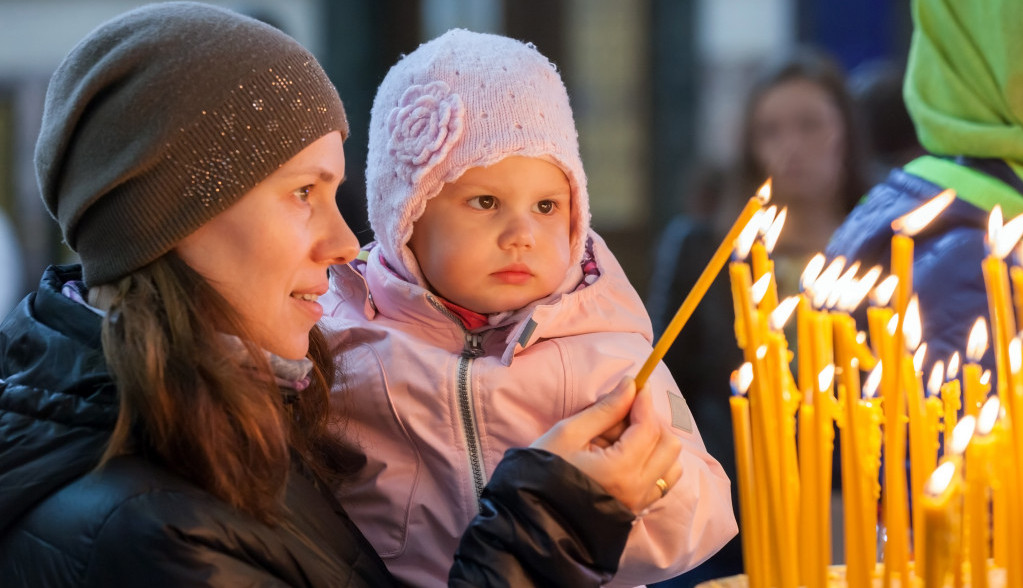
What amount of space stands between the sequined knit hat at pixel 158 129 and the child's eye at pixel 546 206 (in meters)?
0.42

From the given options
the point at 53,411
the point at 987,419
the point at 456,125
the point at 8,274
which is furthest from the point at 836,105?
the point at 8,274

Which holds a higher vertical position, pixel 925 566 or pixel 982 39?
pixel 982 39

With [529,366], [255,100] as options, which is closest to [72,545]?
[255,100]

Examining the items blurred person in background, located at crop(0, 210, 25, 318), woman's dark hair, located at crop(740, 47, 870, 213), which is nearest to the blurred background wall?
blurred person in background, located at crop(0, 210, 25, 318)

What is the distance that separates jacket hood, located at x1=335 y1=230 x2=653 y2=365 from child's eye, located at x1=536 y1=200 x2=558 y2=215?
11 cm

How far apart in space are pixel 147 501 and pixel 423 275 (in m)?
0.61

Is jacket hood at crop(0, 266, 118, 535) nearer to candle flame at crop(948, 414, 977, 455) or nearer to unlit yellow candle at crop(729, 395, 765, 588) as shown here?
unlit yellow candle at crop(729, 395, 765, 588)

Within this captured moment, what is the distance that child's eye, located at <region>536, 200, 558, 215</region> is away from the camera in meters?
1.62

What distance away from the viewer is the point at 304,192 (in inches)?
53.2

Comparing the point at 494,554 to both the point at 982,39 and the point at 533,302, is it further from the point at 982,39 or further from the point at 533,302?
the point at 982,39

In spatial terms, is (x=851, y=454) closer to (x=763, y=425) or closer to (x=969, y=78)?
(x=763, y=425)

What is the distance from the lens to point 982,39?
184 centimetres

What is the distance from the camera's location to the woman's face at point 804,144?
2.97 metres

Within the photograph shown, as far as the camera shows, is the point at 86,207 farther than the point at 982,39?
No
